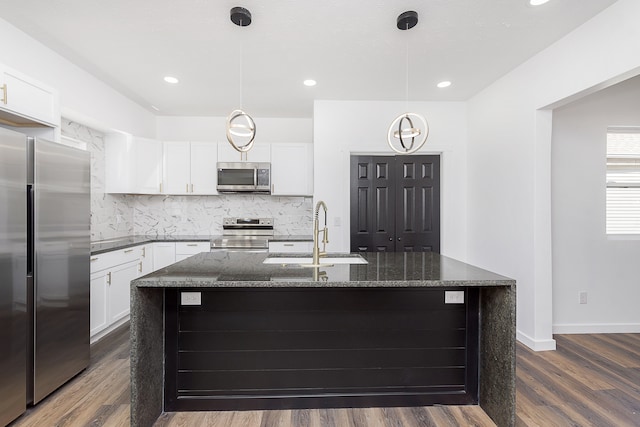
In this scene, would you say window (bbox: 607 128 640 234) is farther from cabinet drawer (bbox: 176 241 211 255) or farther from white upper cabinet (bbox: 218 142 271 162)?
cabinet drawer (bbox: 176 241 211 255)

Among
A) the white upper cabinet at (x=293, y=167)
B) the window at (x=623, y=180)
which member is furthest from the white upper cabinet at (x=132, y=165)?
the window at (x=623, y=180)

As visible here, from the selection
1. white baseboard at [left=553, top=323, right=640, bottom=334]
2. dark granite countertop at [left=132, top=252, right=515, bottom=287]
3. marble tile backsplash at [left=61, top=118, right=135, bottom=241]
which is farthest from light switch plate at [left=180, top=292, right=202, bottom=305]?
white baseboard at [left=553, top=323, right=640, bottom=334]

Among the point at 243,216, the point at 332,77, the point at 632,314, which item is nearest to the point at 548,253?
the point at 632,314

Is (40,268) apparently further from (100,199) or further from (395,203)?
(395,203)

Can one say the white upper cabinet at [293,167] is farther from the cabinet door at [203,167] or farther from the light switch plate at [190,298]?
the light switch plate at [190,298]

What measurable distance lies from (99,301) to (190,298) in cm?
173

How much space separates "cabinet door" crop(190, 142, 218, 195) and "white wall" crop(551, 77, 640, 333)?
13.4ft

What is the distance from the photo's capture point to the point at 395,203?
4.37 meters

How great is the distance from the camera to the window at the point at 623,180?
3473 mm

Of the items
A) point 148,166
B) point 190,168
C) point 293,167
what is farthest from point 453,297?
point 148,166

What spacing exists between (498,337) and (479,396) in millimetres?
506

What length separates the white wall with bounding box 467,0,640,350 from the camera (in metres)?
2.34

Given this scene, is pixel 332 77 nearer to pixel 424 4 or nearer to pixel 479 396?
pixel 424 4

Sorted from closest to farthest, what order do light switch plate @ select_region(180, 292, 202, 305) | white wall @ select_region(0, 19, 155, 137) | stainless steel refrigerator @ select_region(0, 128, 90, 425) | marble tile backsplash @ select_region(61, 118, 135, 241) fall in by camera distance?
stainless steel refrigerator @ select_region(0, 128, 90, 425)
light switch plate @ select_region(180, 292, 202, 305)
white wall @ select_region(0, 19, 155, 137)
marble tile backsplash @ select_region(61, 118, 135, 241)
